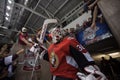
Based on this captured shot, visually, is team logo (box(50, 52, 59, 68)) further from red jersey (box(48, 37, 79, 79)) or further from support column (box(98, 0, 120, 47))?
support column (box(98, 0, 120, 47))

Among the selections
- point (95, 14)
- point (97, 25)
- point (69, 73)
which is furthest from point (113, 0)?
point (69, 73)

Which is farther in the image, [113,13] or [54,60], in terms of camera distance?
[113,13]

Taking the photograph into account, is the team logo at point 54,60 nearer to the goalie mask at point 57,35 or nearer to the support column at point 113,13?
the goalie mask at point 57,35

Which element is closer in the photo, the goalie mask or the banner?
the goalie mask

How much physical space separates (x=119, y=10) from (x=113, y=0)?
240 millimetres

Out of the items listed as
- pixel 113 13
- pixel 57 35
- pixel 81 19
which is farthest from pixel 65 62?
pixel 81 19

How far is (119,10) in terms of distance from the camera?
7.95 ft

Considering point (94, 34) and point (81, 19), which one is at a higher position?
point (81, 19)

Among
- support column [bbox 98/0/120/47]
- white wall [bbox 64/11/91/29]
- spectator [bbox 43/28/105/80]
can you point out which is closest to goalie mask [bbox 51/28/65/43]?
spectator [bbox 43/28/105/80]

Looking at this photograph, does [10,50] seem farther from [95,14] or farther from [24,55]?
[95,14]

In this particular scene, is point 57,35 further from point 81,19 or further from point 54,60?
point 81,19

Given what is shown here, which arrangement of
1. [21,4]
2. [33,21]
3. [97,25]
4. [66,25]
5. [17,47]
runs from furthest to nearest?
[33,21]
[66,25]
[21,4]
[17,47]
[97,25]

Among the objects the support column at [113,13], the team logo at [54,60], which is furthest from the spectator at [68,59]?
the support column at [113,13]

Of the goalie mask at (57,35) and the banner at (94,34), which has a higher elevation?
the banner at (94,34)
